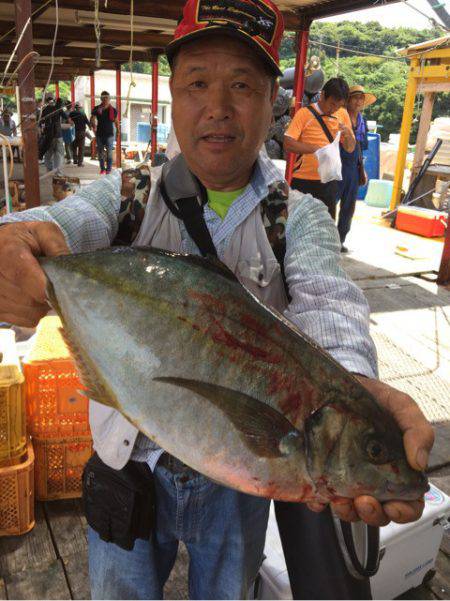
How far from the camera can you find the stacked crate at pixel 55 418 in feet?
9.63

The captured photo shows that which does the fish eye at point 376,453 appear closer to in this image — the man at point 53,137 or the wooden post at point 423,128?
the wooden post at point 423,128

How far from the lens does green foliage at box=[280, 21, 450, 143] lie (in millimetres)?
42531

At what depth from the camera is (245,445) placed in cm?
103

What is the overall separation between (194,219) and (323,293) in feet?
1.48

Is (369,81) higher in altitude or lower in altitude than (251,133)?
higher

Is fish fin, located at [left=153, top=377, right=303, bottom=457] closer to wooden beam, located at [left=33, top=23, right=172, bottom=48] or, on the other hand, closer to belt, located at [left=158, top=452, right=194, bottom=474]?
belt, located at [left=158, top=452, right=194, bottom=474]

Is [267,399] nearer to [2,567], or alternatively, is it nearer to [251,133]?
[251,133]

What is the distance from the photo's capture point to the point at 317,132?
6316 millimetres

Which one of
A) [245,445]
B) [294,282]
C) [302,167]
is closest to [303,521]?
[245,445]

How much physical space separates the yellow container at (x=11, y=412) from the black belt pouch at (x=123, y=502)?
49.1 inches

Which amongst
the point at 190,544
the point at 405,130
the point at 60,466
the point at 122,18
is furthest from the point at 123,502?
the point at 405,130

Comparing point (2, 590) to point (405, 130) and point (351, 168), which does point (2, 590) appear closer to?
point (351, 168)

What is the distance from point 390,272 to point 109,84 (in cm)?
3725

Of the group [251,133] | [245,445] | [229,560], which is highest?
[251,133]
